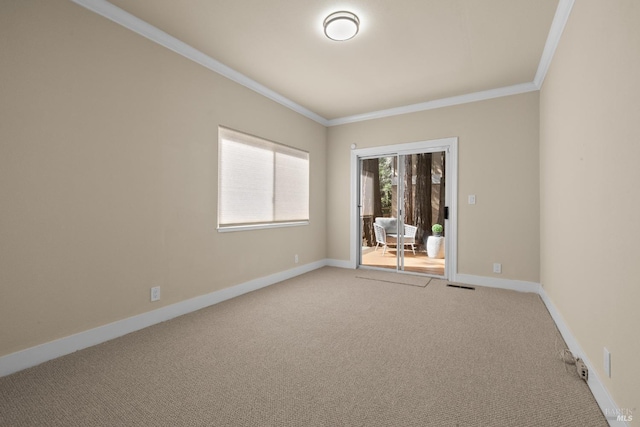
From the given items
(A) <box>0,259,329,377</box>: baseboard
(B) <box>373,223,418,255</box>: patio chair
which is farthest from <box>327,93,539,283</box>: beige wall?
(A) <box>0,259,329,377</box>: baseboard

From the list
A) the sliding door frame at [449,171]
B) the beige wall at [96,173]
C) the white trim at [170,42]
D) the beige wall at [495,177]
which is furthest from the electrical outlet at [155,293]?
the beige wall at [495,177]

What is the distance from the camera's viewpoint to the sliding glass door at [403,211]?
4.62 m

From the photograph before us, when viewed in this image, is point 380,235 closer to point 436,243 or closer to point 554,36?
point 436,243

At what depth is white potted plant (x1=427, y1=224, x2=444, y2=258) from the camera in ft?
15.2

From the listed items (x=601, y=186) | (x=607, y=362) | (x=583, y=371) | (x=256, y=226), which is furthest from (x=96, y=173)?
(x=583, y=371)

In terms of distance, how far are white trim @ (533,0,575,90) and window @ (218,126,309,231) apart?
322cm

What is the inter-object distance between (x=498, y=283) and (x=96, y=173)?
4.68 metres

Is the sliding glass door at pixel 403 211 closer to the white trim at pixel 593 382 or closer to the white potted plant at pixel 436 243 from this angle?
the white potted plant at pixel 436 243

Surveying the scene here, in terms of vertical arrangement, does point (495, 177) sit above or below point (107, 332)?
above

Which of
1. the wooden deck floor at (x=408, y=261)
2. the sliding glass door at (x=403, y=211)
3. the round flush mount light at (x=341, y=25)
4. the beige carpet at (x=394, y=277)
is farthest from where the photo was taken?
the wooden deck floor at (x=408, y=261)

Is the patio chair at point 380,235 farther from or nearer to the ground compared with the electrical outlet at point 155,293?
farther from the ground

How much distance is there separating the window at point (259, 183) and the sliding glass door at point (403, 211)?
115 cm


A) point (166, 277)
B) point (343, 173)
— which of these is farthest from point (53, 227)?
point (343, 173)

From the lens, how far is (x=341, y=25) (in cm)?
249
